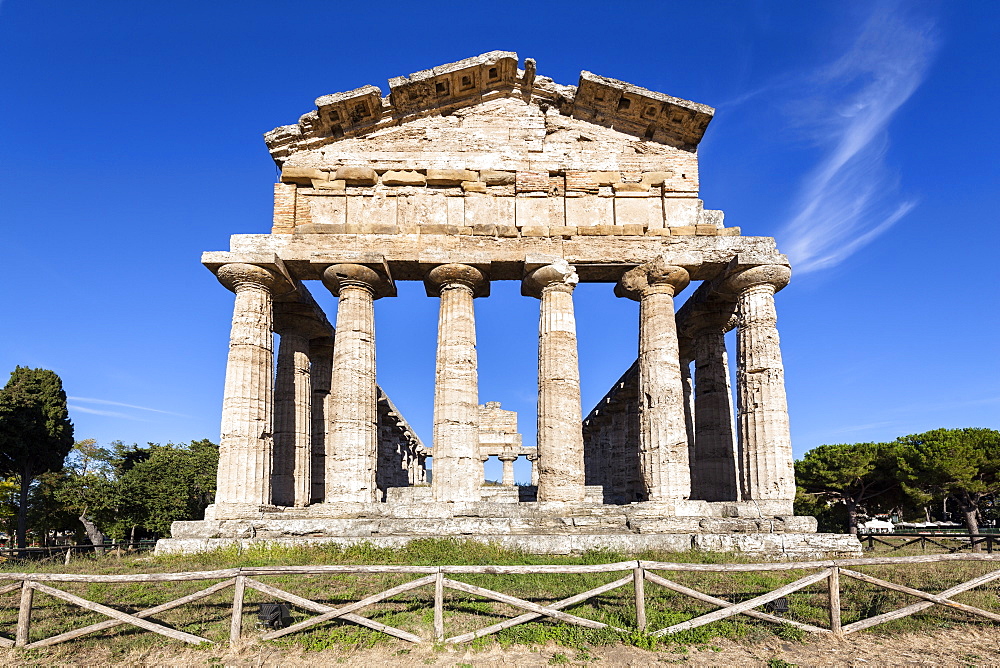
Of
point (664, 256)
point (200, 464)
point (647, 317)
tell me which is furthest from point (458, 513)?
point (200, 464)

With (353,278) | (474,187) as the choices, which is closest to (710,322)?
(474,187)

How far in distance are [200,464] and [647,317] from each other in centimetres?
2683

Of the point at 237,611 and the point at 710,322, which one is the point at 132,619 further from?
the point at 710,322

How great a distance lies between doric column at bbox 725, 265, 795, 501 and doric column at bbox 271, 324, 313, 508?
13.3 m

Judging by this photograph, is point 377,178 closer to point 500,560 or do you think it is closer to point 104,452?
point 500,560

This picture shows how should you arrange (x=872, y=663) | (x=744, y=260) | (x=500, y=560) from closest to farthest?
(x=872, y=663) < (x=500, y=560) < (x=744, y=260)

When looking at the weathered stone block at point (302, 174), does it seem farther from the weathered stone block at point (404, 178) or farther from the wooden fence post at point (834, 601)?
the wooden fence post at point (834, 601)

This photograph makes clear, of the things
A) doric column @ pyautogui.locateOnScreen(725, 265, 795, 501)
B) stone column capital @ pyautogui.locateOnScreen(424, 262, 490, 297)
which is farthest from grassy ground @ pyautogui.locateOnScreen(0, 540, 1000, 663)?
stone column capital @ pyautogui.locateOnScreen(424, 262, 490, 297)

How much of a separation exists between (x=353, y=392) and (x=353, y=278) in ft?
10.6

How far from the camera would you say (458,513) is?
1537 cm

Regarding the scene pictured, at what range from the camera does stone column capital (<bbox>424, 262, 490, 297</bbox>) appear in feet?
57.7

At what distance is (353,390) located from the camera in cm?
1705

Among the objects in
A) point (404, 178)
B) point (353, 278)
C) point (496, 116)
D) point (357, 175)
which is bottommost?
point (353, 278)

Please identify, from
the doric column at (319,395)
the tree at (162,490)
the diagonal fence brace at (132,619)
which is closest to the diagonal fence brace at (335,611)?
the diagonal fence brace at (132,619)
